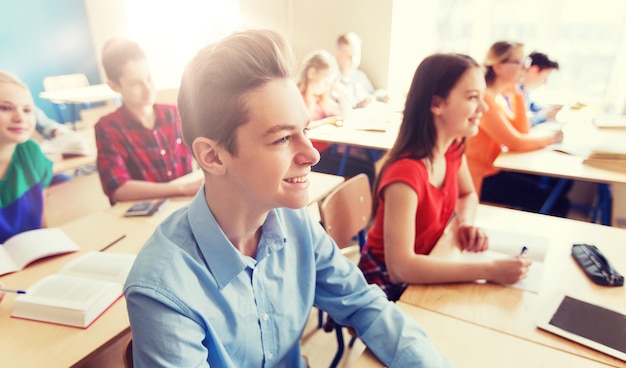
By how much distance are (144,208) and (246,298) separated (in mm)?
1048

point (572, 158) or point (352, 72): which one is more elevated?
point (352, 72)

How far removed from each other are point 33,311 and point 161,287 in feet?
2.07

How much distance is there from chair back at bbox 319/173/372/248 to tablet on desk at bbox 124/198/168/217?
2.28ft

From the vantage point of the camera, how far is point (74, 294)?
109 centimetres

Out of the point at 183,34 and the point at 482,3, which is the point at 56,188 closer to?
the point at 183,34

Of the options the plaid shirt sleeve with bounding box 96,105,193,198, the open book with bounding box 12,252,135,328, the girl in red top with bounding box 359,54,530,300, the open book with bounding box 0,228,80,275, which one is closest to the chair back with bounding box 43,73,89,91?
the plaid shirt sleeve with bounding box 96,105,193,198

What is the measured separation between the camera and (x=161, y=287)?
2.21ft

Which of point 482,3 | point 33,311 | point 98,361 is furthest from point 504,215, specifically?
point 482,3

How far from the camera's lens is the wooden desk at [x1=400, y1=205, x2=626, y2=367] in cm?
96

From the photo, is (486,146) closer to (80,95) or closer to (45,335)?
(45,335)

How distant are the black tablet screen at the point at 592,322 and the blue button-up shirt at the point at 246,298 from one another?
1.14 feet

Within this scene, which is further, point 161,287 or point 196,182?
point 196,182

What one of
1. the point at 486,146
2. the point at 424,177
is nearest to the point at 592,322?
the point at 424,177

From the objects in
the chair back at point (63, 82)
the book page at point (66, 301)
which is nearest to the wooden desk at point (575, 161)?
the book page at point (66, 301)
